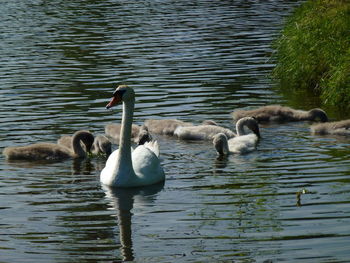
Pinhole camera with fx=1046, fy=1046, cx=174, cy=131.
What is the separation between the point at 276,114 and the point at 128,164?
195 inches

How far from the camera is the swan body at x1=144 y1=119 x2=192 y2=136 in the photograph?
56.4ft

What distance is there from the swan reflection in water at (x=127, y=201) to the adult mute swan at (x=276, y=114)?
456cm

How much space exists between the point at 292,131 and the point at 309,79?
425cm

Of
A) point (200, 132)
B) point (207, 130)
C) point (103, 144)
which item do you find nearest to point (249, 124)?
point (207, 130)

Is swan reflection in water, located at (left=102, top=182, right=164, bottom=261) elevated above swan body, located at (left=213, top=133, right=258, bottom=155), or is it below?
above

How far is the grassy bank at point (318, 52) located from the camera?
19922 millimetres

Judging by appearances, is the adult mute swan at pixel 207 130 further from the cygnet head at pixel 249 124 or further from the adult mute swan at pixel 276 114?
the adult mute swan at pixel 276 114

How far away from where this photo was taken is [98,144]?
16328mm

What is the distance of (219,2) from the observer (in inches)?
1694

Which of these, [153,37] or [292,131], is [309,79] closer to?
[292,131]

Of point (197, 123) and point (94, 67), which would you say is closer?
point (197, 123)

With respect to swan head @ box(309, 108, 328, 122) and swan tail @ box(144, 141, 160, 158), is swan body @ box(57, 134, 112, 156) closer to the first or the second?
swan tail @ box(144, 141, 160, 158)

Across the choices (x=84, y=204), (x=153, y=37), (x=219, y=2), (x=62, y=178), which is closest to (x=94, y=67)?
(x=153, y=37)

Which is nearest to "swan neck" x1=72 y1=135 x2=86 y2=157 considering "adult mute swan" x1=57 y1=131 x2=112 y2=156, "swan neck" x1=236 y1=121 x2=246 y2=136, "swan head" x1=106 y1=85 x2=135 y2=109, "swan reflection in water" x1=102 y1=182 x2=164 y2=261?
"adult mute swan" x1=57 y1=131 x2=112 y2=156
